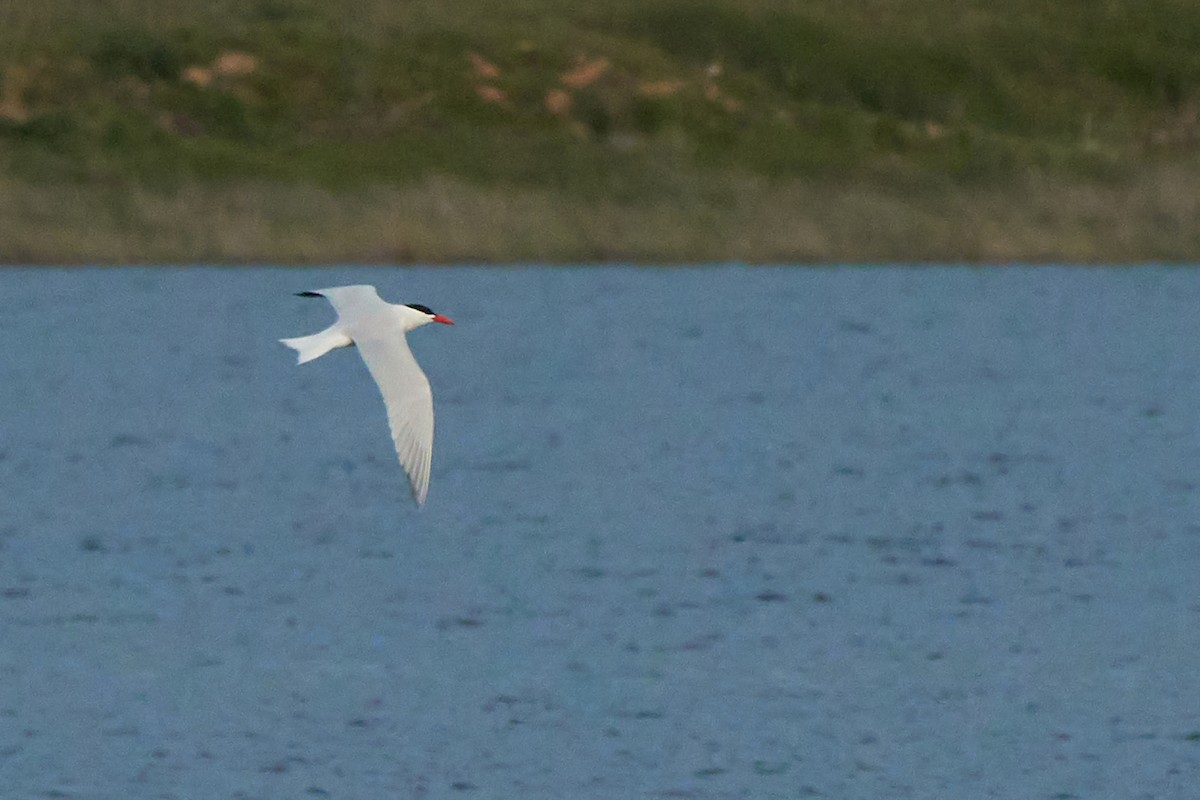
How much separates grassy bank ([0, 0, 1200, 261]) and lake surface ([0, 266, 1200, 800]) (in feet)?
21.8

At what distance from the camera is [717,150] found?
52562 millimetres

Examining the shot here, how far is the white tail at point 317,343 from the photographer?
1402 cm

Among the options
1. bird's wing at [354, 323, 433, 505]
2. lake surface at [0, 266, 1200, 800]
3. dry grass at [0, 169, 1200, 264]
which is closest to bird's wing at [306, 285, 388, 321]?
bird's wing at [354, 323, 433, 505]

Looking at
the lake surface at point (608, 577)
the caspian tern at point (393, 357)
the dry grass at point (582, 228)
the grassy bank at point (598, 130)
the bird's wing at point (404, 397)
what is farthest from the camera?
the grassy bank at point (598, 130)

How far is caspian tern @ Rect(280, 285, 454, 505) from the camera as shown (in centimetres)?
1350

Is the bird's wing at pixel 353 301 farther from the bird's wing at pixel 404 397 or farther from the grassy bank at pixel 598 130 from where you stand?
the grassy bank at pixel 598 130

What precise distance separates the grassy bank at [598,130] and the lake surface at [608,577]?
6637 mm

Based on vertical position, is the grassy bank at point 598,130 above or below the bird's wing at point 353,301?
above

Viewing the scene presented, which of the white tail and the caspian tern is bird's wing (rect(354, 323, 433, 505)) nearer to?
the caspian tern

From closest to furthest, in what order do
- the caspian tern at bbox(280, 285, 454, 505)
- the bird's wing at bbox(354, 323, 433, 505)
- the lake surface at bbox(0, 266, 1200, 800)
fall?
the lake surface at bbox(0, 266, 1200, 800) → the bird's wing at bbox(354, 323, 433, 505) → the caspian tern at bbox(280, 285, 454, 505)

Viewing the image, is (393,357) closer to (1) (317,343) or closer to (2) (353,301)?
(1) (317,343)

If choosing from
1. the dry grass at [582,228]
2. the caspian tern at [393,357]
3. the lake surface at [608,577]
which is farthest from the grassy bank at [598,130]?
the caspian tern at [393,357]

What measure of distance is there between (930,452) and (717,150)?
100 ft

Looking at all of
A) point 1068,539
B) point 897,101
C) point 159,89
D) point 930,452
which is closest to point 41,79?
point 159,89
